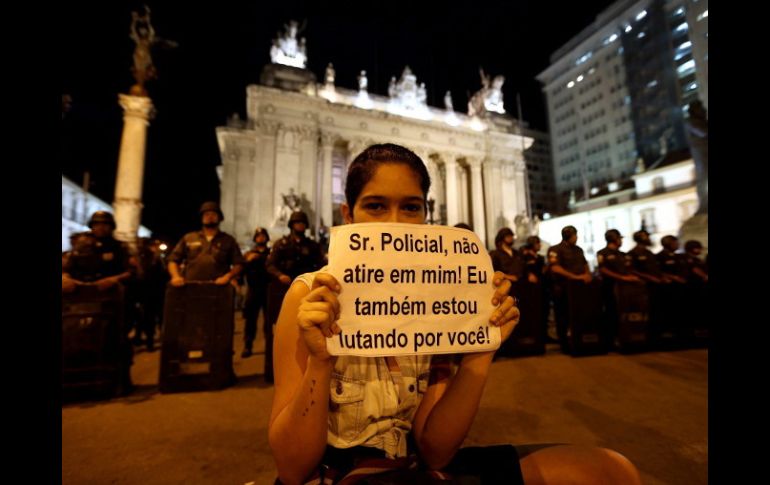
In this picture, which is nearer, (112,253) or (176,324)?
(176,324)

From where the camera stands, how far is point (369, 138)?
32.8 metres

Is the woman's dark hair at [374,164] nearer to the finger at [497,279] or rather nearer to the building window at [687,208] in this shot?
the finger at [497,279]

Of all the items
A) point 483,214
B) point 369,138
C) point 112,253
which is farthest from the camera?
point 483,214

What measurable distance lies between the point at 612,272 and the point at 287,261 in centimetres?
576

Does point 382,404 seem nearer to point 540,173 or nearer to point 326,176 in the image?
point 326,176

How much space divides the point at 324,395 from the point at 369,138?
→ 111 ft

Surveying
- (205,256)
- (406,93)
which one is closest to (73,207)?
(406,93)

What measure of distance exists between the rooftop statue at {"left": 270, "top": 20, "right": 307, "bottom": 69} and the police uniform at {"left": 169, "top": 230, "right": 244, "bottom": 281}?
3191cm

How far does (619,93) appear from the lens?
50.2m

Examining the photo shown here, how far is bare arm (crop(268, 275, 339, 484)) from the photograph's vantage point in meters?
0.88

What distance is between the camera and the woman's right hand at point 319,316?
33.7 inches
